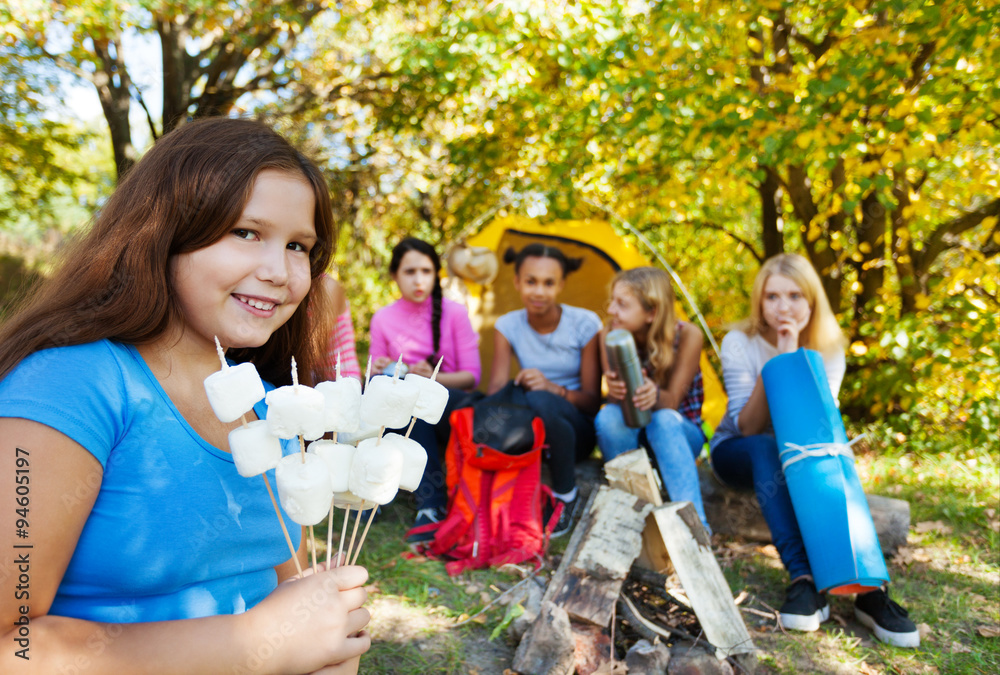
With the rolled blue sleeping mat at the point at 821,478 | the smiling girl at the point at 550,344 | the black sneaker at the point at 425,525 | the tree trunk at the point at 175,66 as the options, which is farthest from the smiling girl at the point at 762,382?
the tree trunk at the point at 175,66

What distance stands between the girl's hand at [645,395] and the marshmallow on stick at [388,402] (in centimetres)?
212

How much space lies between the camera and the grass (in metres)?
2.09

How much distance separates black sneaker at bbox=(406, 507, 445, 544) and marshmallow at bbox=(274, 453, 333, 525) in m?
2.06

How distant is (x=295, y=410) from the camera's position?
0.87 m

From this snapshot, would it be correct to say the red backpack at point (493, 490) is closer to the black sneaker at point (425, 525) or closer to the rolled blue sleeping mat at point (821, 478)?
the black sneaker at point (425, 525)

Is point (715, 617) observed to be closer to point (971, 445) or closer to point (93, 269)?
point (93, 269)

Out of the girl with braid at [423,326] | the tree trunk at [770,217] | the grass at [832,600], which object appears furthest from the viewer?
the tree trunk at [770,217]

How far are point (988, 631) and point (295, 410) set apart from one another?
8.31 feet

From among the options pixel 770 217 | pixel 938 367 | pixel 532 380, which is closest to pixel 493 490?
pixel 532 380

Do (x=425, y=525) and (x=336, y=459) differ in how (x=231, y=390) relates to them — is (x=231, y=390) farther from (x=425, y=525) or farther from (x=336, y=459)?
(x=425, y=525)

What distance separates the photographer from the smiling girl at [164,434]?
2.69ft

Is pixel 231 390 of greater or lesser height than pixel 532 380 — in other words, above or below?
above

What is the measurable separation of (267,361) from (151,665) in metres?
0.62

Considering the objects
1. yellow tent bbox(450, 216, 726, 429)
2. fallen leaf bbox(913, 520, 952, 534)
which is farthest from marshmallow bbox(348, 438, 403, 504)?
yellow tent bbox(450, 216, 726, 429)
